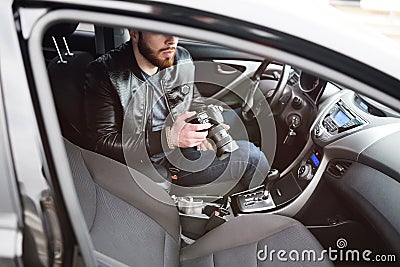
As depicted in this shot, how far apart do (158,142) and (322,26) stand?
3.38 ft

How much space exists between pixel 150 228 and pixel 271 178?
0.72m

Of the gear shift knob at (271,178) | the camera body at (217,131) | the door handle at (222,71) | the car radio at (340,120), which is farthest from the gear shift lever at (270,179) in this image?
the door handle at (222,71)

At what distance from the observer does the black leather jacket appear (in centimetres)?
162

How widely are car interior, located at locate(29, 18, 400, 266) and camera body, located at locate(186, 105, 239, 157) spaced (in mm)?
148

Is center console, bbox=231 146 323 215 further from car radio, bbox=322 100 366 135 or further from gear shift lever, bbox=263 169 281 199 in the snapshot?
car radio, bbox=322 100 366 135

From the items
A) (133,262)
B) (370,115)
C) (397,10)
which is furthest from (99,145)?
(397,10)

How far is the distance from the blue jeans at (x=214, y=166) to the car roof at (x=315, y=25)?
3.47 feet

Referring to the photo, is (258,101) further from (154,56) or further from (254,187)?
(154,56)

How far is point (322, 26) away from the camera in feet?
2.62

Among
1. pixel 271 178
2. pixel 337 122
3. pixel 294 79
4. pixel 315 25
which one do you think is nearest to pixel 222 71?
pixel 294 79

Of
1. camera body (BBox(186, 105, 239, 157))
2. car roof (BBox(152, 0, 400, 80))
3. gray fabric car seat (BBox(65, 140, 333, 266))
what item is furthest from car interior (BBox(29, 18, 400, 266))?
car roof (BBox(152, 0, 400, 80))

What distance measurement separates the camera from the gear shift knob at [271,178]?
6.52ft

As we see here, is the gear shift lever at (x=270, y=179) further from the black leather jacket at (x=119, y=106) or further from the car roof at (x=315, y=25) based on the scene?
the car roof at (x=315, y=25)

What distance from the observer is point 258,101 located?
2143mm
